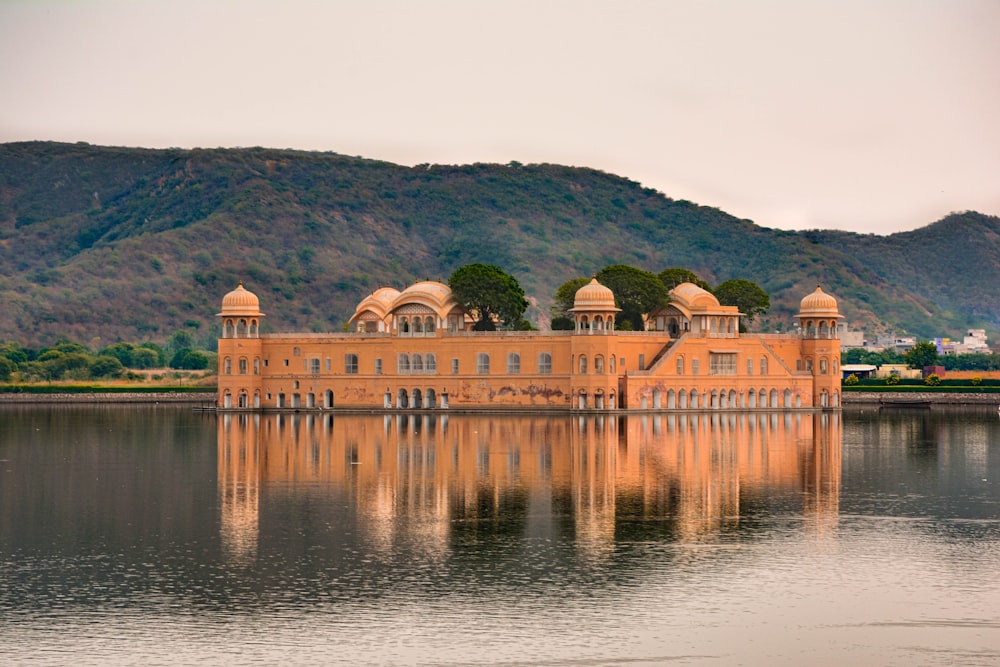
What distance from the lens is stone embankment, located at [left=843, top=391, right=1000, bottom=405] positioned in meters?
105

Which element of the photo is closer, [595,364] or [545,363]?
[595,364]

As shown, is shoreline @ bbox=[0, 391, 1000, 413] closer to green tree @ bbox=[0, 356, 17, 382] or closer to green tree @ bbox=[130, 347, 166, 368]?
green tree @ bbox=[0, 356, 17, 382]

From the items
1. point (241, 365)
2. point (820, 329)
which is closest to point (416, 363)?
point (241, 365)

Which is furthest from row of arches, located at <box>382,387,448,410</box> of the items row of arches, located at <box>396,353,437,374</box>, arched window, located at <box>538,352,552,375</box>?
arched window, located at <box>538,352,552,375</box>

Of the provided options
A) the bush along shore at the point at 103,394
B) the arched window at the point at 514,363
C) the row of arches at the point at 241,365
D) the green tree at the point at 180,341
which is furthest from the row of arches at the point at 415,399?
the green tree at the point at 180,341

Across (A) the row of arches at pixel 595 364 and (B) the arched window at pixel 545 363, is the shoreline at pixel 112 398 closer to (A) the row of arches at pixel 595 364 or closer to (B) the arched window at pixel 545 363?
(B) the arched window at pixel 545 363

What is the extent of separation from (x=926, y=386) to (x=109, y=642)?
308 ft

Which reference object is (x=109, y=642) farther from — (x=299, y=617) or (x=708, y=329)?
(x=708, y=329)

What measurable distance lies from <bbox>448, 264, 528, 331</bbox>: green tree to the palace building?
1.42 m

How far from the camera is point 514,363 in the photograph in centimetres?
9112

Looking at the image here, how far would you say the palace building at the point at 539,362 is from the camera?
294 feet

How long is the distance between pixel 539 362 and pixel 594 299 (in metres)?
5.08

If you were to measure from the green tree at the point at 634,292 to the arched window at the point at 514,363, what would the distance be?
931 centimetres

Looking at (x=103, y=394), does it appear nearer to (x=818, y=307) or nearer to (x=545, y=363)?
(x=545, y=363)
